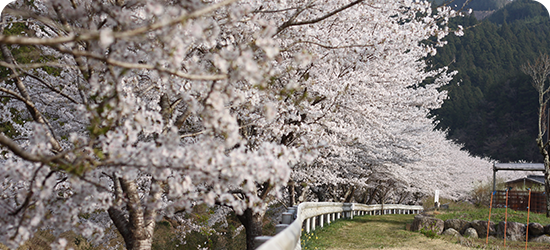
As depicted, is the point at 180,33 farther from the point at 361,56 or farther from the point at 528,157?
the point at 528,157

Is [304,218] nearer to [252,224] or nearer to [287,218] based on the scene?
[252,224]

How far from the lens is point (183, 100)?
684cm

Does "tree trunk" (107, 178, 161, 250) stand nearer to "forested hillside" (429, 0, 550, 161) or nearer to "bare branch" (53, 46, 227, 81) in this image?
"bare branch" (53, 46, 227, 81)

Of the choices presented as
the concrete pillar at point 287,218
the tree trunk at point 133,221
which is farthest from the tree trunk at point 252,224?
the tree trunk at point 133,221

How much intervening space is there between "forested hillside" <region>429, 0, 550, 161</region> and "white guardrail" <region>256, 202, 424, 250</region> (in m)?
39.8

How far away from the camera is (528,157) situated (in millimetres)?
62875

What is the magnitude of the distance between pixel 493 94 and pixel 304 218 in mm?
81435

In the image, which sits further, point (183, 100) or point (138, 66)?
point (183, 100)

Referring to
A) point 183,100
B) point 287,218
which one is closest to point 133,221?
point 183,100

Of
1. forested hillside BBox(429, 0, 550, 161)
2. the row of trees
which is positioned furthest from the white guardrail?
forested hillside BBox(429, 0, 550, 161)

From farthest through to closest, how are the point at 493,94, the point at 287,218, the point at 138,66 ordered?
the point at 493,94 < the point at 287,218 < the point at 138,66

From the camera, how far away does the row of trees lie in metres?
2.53

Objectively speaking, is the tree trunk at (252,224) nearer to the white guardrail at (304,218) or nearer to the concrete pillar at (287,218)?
the white guardrail at (304,218)

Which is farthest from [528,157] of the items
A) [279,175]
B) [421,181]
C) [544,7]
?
[544,7]
